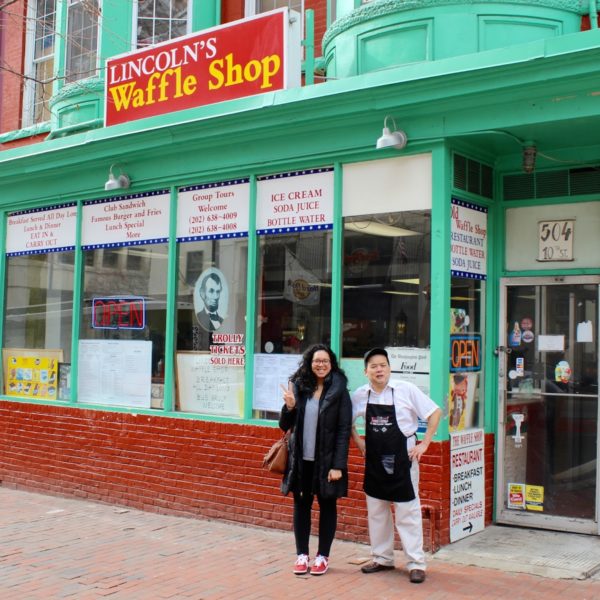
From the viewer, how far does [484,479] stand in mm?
7660

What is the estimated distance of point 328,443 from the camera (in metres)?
6.27

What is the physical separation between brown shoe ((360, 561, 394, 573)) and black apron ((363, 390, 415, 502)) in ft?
1.98

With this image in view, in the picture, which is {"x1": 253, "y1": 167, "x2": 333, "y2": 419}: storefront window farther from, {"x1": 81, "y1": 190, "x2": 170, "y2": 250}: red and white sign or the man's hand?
the man's hand

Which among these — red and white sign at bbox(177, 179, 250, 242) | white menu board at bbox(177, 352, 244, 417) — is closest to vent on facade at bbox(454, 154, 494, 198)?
red and white sign at bbox(177, 179, 250, 242)

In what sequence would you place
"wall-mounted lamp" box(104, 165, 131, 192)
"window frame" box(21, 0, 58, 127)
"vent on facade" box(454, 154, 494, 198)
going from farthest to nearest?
"window frame" box(21, 0, 58, 127), "wall-mounted lamp" box(104, 165, 131, 192), "vent on facade" box(454, 154, 494, 198)

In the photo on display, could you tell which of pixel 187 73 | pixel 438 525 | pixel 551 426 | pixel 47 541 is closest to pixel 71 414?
pixel 47 541

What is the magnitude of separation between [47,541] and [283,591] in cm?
276

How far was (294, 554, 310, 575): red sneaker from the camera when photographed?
6422 millimetres

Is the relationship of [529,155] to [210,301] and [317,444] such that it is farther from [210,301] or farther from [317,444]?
[210,301]

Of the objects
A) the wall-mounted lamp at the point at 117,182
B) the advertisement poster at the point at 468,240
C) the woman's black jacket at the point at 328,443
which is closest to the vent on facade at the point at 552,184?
the advertisement poster at the point at 468,240

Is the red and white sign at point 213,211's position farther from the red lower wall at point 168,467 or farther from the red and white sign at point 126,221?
the red lower wall at point 168,467

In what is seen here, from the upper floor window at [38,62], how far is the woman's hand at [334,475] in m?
9.64

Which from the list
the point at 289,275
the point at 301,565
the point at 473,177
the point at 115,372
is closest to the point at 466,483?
the point at 301,565

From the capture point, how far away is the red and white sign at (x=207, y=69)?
8281 millimetres
